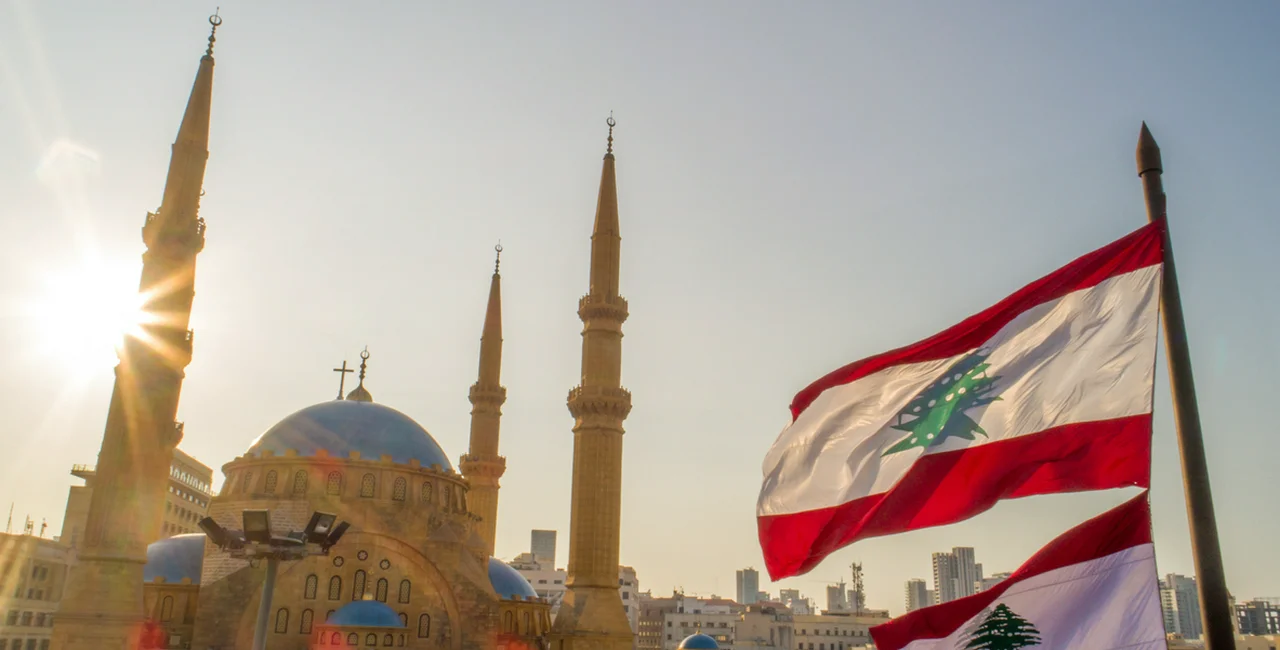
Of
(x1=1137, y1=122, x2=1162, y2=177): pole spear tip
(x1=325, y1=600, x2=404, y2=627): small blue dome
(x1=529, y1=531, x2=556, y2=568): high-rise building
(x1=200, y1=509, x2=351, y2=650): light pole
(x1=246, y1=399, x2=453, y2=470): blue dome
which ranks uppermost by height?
(x1=529, y1=531, x2=556, y2=568): high-rise building

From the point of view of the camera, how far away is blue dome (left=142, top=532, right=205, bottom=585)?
35.0 metres

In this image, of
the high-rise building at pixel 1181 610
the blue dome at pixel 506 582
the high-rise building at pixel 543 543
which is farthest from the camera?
the high-rise building at pixel 1181 610

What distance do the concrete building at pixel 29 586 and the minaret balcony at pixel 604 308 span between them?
32.9 meters

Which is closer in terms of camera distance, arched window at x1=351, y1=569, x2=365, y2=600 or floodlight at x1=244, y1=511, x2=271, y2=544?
floodlight at x1=244, y1=511, x2=271, y2=544

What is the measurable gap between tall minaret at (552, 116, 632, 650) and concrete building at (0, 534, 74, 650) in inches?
1246

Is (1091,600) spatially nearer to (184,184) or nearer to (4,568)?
(184,184)

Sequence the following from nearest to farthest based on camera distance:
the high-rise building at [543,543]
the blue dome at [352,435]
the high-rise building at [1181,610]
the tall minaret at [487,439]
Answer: the blue dome at [352,435], the tall minaret at [487,439], the high-rise building at [543,543], the high-rise building at [1181,610]

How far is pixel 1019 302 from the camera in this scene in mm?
8547

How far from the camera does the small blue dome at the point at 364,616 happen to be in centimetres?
3164

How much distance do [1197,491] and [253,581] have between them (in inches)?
1255

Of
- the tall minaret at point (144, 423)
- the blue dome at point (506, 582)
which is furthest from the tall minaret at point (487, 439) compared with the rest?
the tall minaret at point (144, 423)

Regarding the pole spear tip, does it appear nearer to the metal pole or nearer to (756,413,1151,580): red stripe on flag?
(756,413,1151,580): red stripe on flag

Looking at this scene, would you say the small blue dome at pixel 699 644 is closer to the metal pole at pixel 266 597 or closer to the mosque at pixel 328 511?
the mosque at pixel 328 511

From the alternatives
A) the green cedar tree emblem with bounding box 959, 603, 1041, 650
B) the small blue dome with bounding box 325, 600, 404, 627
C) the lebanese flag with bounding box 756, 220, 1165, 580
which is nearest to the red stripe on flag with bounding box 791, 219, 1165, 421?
the lebanese flag with bounding box 756, 220, 1165, 580
